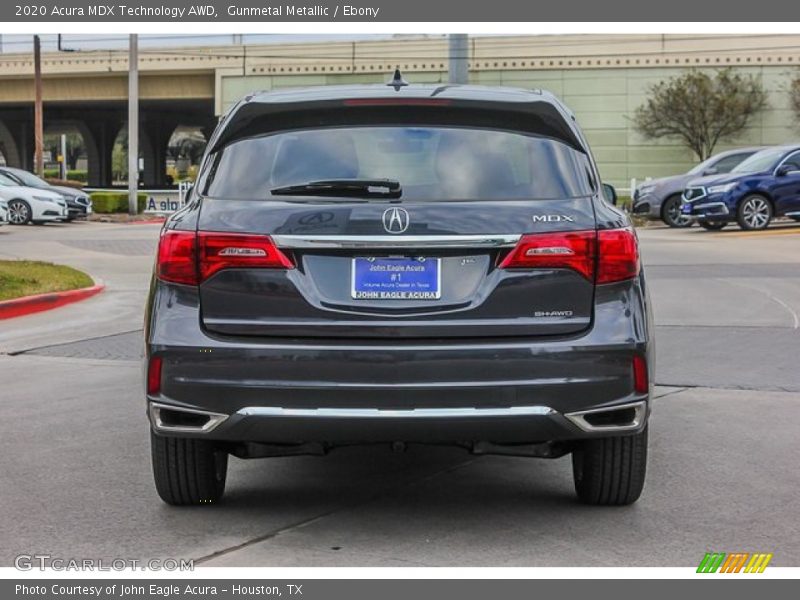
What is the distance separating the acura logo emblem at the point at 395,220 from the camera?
4.47 m

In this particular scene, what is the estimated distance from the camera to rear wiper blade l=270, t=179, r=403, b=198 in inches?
183

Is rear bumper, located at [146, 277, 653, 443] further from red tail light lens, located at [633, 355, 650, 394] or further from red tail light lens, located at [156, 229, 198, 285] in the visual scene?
red tail light lens, located at [156, 229, 198, 285]

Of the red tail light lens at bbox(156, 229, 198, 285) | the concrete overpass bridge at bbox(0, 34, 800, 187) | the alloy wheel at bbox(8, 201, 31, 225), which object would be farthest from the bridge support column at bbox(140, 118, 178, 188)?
the red tail light lens at bbox(156, 229, 198, 285)

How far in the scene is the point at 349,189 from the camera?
4660mm

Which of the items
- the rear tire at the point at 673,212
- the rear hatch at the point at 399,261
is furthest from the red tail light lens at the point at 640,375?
the rear tire at the point at 673,212

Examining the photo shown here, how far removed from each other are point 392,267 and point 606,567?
1380 millimetres

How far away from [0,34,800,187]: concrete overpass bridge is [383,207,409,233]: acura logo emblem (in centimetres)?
4666

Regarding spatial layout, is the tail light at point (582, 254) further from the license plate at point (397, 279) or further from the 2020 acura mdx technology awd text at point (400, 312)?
the license plate at point (397, 279)

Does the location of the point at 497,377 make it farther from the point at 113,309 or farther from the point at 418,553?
the point at 113,309

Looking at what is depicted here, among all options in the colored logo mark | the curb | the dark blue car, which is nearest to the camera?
the colored logo mark

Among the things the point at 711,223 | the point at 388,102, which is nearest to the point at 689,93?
the point at 711,223

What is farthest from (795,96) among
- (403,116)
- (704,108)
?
(403,116)

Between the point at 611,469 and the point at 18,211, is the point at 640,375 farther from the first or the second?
the point at 18,211

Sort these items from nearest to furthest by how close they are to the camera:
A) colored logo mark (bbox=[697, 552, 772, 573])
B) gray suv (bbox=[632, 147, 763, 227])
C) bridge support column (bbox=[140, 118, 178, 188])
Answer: colored logo mark (bbox=[697, 552, 772, 573])
gray suv (bbox=[632, 147, 763, 227])
bridge support column (bbox=[140, 118, 178, 188])
